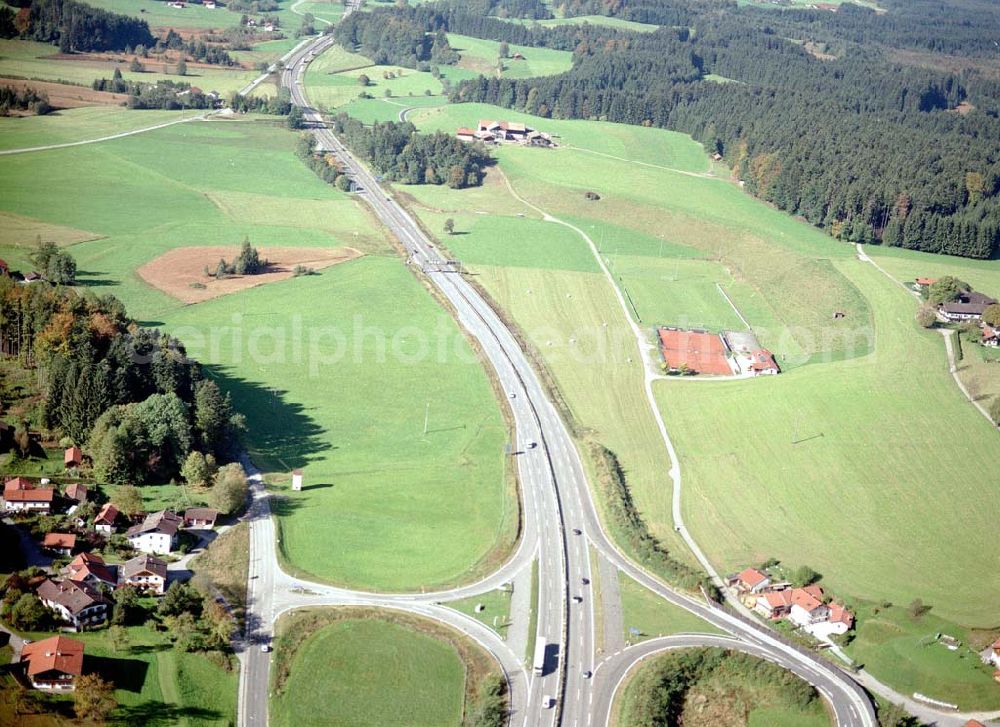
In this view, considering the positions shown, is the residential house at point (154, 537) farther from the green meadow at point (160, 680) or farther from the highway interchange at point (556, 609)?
the green meadow at point (160, 680)

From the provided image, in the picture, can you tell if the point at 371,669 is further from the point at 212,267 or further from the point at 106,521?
the point at 212,267

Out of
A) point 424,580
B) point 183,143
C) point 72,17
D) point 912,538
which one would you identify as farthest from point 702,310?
point 72,17

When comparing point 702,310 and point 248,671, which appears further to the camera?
point 702,310

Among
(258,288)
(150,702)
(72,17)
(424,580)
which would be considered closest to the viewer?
(150,702)

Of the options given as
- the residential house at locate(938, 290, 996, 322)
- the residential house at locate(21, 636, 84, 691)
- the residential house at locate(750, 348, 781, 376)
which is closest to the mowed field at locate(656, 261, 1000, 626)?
the residential house at locate(750, 348, 781, 376)

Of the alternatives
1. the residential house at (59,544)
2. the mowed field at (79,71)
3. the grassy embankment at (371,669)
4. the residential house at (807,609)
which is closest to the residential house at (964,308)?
the residential house at (807,609)

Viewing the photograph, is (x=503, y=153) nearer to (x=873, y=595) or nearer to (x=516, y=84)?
(x=516, y=84)

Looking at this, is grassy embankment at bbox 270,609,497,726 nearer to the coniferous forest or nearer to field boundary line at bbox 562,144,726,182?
the coniferous forest
